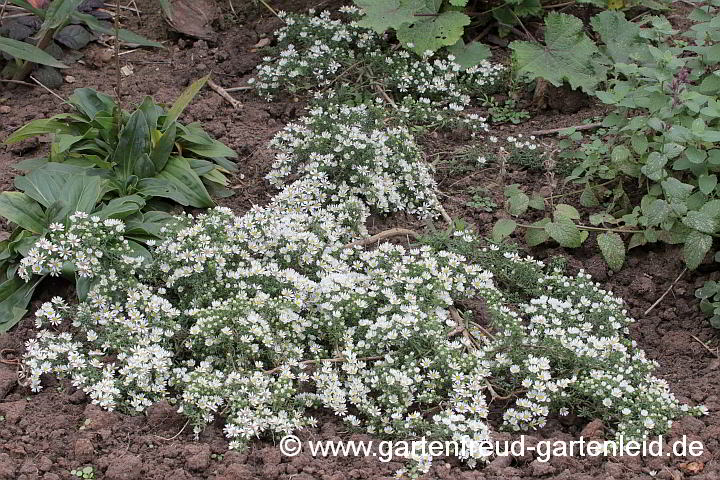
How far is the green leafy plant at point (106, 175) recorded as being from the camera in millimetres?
3842

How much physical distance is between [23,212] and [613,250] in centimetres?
279

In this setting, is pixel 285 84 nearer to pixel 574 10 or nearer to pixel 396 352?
pixel 574 10

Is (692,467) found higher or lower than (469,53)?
lower

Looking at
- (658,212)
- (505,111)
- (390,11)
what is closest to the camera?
(658,212)

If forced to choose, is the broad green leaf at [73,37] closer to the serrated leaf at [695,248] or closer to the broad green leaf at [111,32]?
the broad green leaf at [111,32]

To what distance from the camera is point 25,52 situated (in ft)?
15.9

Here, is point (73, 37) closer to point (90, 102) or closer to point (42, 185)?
point (90, 102)

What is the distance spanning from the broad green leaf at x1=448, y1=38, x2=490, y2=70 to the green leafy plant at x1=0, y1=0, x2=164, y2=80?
74.1 inches

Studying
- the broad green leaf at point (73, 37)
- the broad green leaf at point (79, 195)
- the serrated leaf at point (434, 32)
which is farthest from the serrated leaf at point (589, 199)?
the broad green leaf at point (73, 37)

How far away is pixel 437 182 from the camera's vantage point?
4805 millimetres

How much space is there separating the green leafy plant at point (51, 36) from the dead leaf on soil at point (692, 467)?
11.3ft

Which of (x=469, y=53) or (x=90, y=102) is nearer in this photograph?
(x=90, y=102)

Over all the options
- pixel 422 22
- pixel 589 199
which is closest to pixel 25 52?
pixel 422 22

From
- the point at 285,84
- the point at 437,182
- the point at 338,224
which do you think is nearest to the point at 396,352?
the point at 338,224
